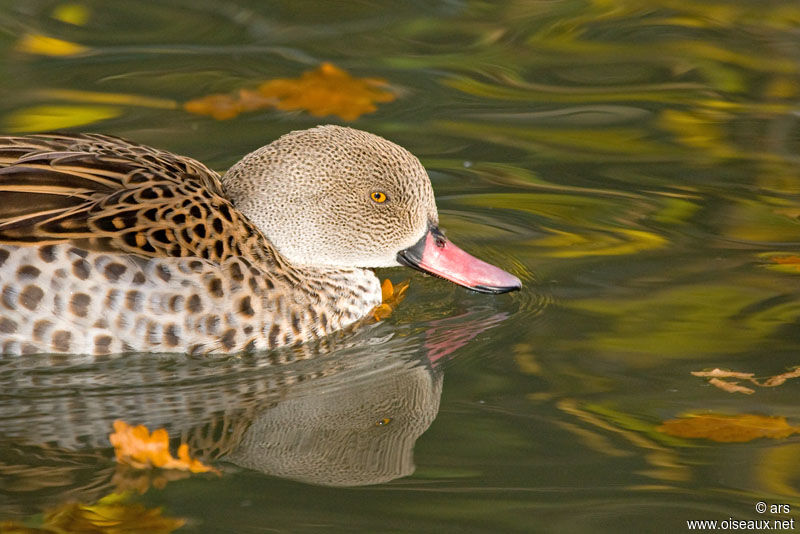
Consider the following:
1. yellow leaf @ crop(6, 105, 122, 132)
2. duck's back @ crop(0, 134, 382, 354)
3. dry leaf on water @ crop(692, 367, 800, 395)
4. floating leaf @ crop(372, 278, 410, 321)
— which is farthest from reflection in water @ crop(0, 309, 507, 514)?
yellow leaf @ crop(6, 105, 122, 132)

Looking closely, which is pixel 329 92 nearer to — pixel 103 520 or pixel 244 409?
pixel 244 409

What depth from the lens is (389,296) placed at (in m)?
6.93

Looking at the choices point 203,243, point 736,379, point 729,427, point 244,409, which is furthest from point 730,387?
point 203,243

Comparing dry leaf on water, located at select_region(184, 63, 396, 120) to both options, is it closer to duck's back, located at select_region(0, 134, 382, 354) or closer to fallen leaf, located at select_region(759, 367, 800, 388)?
duck's back, located at select_region(0, 134, 382, 354)

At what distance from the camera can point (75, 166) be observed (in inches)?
239

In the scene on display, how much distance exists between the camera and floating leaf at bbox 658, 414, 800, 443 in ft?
17.3

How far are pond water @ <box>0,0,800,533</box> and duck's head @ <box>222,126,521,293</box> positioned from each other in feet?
0.96

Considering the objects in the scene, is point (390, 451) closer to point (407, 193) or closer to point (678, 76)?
point (407, 193)

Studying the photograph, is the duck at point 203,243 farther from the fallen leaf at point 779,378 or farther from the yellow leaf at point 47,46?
the yellow leaf at point 47,46

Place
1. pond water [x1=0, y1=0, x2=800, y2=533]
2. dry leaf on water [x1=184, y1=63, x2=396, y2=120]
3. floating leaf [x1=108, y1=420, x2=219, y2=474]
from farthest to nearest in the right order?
dry leaf on water [x1=184, y1=63, x2=396, y2=120], floating leaf [x1=108, y1=420, x2=219, y2=474], pond water [x1=0, y1=0, x2=800, y2=533]

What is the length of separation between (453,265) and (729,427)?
1776 mm

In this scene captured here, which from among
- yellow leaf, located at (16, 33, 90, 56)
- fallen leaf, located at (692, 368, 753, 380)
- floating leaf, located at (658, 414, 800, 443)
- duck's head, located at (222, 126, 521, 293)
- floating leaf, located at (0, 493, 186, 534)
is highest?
yellow leaf, located at (16, 33, 90, 56)

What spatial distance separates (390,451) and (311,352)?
1.14 meters

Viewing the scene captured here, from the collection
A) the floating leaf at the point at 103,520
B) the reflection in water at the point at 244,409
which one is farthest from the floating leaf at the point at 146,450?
the floating leaf at the point at 103,520
